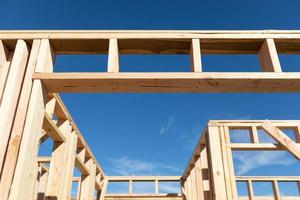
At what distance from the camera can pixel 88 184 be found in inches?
348

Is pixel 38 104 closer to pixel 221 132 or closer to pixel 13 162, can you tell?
pixel 13 162

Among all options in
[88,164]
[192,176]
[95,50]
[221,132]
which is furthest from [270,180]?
[95,50]

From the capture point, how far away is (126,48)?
3.71 m

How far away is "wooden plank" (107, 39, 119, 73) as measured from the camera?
10.8 feet

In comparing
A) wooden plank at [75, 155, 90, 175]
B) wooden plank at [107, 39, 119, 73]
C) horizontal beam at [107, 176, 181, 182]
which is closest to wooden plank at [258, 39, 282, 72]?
wooden plank at [107, 39, 119, 73]

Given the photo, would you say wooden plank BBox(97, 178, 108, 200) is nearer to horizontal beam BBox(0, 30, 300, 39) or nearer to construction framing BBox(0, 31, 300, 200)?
construction framing BBox(0, 31, 300, 200)

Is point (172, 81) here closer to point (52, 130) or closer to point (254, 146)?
point (52, 130)

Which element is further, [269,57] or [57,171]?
[57,171]

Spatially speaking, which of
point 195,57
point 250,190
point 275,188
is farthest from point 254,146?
point 275,188

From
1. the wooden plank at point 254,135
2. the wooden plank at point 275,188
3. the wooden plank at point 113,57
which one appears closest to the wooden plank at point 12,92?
the wooden plank at point 113,57

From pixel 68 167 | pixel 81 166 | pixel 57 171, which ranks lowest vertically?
pixel 57 171

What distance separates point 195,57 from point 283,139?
3.53 metres

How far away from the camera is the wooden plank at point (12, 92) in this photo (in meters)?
2.88

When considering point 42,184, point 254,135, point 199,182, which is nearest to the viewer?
point 254,135
